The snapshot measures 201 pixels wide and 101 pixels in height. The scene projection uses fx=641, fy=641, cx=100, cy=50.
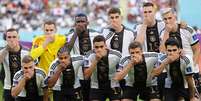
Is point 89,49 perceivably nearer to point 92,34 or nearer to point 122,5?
point 92,34

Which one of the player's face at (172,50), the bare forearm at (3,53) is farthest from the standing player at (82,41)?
the player's face at (172,50)

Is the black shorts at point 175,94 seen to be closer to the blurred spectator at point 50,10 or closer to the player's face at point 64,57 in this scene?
the player's face at point 64,57

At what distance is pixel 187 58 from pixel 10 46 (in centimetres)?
291

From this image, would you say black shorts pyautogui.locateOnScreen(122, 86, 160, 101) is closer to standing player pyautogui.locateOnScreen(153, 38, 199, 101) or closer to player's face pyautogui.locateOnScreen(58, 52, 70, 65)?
standing player pyautogui.locateOnScreen(153, 38, 199, 101)

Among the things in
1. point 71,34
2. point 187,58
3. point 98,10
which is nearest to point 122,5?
point 98,10

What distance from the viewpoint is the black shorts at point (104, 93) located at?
10352 millimetres

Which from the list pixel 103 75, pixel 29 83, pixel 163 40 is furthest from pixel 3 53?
pixel 163 40

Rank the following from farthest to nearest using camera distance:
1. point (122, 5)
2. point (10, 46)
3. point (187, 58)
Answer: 1. point (122, 5)
2. point (10, 46)
3. point (187, 58)

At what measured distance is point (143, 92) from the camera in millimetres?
10172

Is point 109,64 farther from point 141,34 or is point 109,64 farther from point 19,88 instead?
point 19,88

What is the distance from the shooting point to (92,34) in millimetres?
10977

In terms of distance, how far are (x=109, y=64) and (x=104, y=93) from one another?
0.50 metres

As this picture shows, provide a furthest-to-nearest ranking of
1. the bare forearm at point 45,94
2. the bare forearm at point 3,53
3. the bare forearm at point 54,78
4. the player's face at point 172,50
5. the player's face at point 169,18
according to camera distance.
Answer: the bare forearm at point 3,53 → the player's face at point 169,18 → the bare forearm at point 45,94 → the bare forearm at point 54,78 → the player's face at point 172,50

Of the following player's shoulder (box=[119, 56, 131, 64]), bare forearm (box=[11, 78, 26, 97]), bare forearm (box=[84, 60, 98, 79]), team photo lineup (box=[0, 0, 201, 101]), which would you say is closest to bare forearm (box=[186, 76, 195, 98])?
team photo lineup (box=[0, 0, 201, 101])
